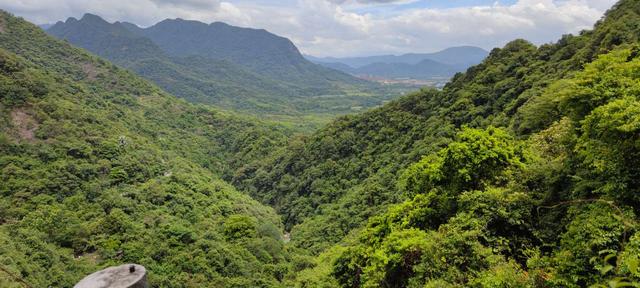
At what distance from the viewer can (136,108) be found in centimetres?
8912

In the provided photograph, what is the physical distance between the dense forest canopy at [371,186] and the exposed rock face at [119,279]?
2.25 ft

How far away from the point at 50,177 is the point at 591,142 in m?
43.4

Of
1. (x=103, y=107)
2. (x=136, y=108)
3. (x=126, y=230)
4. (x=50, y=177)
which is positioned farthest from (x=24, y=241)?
(x=136, y=108)

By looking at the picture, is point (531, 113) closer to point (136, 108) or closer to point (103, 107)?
point (103, 107)

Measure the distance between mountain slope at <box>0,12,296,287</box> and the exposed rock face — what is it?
2294 cm

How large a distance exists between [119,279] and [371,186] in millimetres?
42627

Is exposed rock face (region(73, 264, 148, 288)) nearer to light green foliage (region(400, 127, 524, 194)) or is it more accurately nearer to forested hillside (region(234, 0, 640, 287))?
forested hillside (region(234, 0, 640, 287))

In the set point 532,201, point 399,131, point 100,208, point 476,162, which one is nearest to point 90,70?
point 100,208

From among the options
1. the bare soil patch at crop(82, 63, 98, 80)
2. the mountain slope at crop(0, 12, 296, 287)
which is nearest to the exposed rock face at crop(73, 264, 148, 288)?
the mountain slope at crop(0, 12, 296, 287)

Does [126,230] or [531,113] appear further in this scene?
[126,230]

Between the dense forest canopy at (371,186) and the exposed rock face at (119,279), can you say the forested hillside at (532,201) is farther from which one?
the exposed rock face at (119,279)

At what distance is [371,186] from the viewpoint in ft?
149

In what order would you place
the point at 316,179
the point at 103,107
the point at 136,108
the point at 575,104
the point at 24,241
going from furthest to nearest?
the point at 136,108 → the point at 103,107 → the point at 316,179 → the point at 24,241 → the point at 575,104

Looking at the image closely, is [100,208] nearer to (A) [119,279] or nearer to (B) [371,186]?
(B) [371,186]
